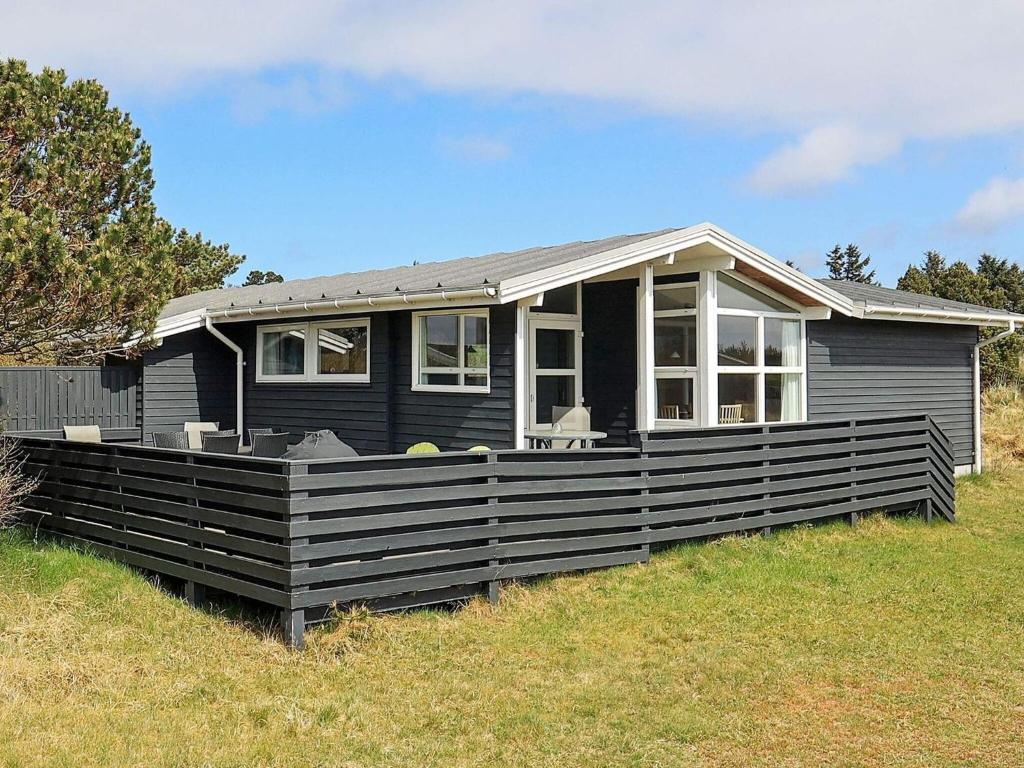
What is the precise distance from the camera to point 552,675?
5766mm

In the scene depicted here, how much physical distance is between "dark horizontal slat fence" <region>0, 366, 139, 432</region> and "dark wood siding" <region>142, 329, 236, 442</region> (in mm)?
225

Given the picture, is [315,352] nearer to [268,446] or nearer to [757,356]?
[268,446]

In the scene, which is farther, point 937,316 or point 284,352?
point 937,316

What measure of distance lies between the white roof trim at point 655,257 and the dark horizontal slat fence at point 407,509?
2044 mm

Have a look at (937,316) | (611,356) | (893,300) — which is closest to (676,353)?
(611,356)

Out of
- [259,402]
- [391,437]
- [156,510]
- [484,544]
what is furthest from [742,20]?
[156,510]

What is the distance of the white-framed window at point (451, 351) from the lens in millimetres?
10461

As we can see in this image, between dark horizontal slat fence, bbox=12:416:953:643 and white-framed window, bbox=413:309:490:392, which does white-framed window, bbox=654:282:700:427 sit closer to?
dark horizontal slat fence, bbox=12:416:953:643

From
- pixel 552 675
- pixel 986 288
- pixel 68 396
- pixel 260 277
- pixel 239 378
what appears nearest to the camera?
pixel 552 675

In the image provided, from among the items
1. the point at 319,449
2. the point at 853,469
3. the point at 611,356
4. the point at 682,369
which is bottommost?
the point at 853,469

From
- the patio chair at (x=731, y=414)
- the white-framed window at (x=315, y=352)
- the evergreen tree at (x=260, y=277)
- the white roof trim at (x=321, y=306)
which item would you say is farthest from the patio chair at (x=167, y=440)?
the evergreen tree at (x=260, y=277)

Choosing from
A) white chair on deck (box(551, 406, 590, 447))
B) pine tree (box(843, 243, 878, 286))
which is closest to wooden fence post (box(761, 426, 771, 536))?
white chair on deck (box(551, 406, 590, 447))

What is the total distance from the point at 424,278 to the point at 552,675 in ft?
23.1

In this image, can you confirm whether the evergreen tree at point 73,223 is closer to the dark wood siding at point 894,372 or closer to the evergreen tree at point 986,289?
the dark wood siding at point 894,372
